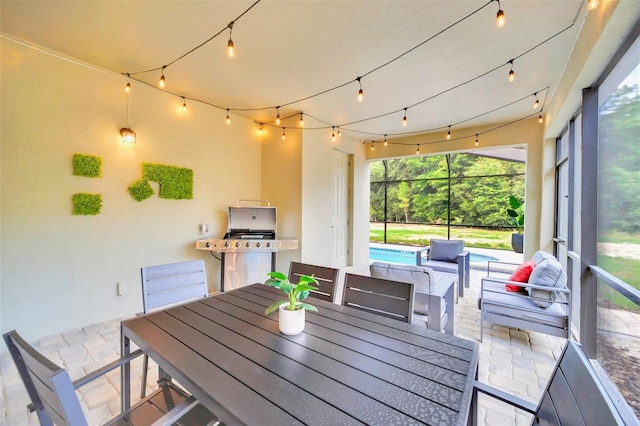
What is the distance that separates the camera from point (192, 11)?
207cm

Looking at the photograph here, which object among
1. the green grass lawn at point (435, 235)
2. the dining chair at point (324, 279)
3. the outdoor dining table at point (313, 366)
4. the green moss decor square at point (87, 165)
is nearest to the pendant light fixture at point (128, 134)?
the green moss decor square at point (87, 165)

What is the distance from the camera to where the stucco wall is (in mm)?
2484

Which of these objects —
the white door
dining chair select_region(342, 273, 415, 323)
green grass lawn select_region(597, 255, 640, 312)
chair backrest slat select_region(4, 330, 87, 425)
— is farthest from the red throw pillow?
chair backrest slat select_region(4, 330, 87, 425)

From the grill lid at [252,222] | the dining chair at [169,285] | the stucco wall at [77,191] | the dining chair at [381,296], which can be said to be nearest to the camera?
the dining chair at [381,296]

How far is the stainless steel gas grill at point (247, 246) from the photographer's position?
364cm

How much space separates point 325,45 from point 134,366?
3287mm

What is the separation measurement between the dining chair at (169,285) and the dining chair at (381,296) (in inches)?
43.4

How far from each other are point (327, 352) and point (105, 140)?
342cm

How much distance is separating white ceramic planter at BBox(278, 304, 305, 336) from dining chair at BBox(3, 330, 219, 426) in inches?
17.8

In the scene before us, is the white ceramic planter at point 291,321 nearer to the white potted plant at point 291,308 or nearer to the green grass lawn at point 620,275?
the white potted plant at point 291,308

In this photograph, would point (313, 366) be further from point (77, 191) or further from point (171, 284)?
point (77, 191)

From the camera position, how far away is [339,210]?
5504 millimetres

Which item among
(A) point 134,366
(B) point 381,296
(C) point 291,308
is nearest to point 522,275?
(B) point 381,296

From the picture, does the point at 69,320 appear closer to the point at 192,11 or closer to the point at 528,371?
the point at 192,11
